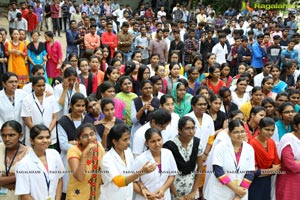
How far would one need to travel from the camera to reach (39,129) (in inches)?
142

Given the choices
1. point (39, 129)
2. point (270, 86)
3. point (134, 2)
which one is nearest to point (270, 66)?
point (270, 86)

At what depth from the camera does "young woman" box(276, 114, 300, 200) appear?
4.19 m

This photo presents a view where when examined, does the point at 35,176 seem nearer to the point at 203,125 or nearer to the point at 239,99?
the point at 203,125

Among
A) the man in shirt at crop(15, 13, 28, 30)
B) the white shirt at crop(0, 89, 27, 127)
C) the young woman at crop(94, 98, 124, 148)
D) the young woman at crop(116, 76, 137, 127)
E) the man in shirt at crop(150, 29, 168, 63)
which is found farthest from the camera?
the man in shirt at crop(15, 13, 28, 30)

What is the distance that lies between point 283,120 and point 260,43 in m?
5.56

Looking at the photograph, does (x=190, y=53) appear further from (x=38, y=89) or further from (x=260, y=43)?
(x=38, y=89)

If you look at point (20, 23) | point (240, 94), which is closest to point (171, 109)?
point (240, 94)

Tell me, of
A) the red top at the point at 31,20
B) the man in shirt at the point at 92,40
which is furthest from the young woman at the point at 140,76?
the red top at the point at 31,20

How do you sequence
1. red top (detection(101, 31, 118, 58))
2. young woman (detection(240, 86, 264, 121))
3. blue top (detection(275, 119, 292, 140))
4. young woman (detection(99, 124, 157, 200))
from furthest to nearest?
red top (detection(101, 31, 118, 58)) < young woman (detection(240, 86, 264, 121)) < blue top (detection(275, 119, 292, 140)) < young woman (detection(99, 124, 157, 200))

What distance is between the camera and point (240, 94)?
19.6ft

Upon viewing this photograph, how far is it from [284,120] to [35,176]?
9.71ft

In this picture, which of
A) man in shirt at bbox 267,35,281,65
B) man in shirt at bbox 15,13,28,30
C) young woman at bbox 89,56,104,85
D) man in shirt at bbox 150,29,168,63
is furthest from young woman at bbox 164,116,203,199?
man in shirt at bbox 15,13,28,30

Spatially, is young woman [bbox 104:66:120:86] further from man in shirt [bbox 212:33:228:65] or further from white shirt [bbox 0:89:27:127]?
man in shirt [bbox 212:33:228:65]

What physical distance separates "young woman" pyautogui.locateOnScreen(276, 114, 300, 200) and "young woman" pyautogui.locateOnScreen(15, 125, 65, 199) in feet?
7.41
